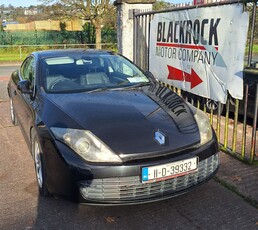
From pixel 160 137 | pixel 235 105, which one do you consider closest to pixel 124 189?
pixel 160 137

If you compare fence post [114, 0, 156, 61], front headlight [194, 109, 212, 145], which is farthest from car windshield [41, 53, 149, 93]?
fence post [114, 0, 156, 61]

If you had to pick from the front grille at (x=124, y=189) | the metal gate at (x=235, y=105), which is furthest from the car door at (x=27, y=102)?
the metal gate at (x=235, y=105)

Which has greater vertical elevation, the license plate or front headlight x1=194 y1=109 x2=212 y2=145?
front headlight x1=194 y1=109 x2=212 y2=145

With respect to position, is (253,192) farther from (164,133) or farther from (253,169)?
(164,133)

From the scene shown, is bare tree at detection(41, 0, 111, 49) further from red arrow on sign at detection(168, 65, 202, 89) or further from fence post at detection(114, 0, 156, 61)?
red arrow on sign at detection(168, 65, 202, 89)

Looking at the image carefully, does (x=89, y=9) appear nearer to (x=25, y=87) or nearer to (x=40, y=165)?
(x=25, y=87)

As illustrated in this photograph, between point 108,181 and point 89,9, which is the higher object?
point 89,9

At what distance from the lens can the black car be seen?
2.75 metres

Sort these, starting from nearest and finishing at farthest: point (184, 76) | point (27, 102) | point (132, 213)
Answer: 1. point (132, 213)
2. point (27, 102)
3. point (184, 76)

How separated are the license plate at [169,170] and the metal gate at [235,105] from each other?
145cm

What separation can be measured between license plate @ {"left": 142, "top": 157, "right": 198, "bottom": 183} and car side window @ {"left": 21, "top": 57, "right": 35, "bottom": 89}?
2041 mm


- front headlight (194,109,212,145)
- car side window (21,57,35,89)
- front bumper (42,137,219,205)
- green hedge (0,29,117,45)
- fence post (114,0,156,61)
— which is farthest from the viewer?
green hedge (0,29,117,45)

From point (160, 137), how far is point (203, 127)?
1.94 ft

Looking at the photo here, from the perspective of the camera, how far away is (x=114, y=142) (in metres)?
2.83
